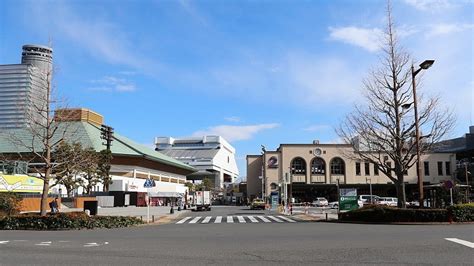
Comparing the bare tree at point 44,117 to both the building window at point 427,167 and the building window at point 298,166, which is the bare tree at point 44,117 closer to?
the building window at point 298,166

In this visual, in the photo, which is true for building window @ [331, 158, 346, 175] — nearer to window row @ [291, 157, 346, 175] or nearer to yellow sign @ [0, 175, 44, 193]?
window row @ [291, 157, 346, 175]

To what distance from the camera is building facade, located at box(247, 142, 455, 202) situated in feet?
296

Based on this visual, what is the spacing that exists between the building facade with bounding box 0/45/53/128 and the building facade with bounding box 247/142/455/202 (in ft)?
216

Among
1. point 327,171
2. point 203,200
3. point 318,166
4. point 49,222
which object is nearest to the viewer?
point 49,222

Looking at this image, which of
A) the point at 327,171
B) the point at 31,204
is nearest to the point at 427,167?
the point at 327,171

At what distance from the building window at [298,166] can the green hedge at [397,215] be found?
221ft

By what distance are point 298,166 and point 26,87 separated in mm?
70572

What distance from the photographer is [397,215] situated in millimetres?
23484

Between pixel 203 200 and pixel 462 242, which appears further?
pixel 203 200

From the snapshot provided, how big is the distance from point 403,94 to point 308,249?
1771 centimetres

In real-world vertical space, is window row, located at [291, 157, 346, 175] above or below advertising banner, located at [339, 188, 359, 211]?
above

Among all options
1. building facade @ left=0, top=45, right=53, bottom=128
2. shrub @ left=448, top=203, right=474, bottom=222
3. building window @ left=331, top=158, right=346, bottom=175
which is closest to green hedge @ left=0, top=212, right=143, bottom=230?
building facade @ left=0, top=45, right=53, bottom=128

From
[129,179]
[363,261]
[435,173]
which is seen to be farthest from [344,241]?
[435,173]

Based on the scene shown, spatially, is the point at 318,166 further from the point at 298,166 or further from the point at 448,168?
the point at 448,168
